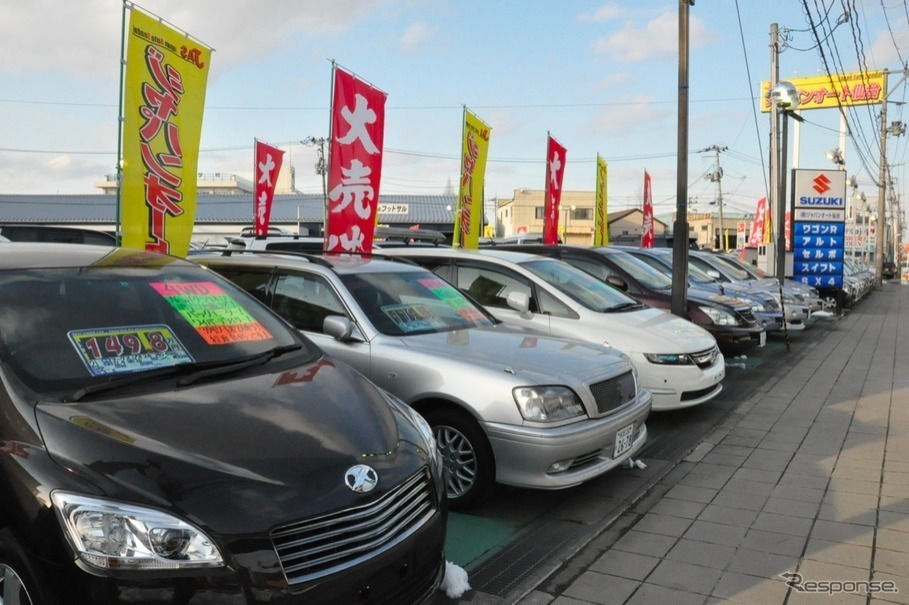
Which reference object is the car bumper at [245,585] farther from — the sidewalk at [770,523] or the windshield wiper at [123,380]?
the sidewalk at [770,523]

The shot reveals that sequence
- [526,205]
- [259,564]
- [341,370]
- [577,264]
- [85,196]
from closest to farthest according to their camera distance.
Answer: [259,564]
[341,370]
[577,264]
[85,196]
[526,205]

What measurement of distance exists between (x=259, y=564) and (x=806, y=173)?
19.9 meters

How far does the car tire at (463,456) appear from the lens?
4.45 meters

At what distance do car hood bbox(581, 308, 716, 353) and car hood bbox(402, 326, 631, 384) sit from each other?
1.26m

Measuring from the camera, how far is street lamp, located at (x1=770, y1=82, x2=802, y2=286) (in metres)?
13.8

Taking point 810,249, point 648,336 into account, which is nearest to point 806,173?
point 810,249

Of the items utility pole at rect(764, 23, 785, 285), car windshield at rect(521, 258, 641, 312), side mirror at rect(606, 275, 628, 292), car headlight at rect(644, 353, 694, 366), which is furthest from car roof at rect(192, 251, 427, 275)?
utility pole at rect(764, 23, 785, 285)

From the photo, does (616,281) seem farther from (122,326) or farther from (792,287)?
(792,287)

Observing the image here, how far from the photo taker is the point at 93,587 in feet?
7.00

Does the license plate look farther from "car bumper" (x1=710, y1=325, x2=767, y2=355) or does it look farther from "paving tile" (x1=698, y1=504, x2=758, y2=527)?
"car bumper" (x1=710, y1=325, x2=767, y2=355)

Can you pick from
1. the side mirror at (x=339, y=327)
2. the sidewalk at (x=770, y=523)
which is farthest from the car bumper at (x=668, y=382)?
the side mirror at (x=339, y=327)

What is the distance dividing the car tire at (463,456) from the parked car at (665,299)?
530cm

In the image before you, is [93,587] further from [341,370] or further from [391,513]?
[341,370]

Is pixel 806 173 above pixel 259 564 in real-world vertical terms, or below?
above
